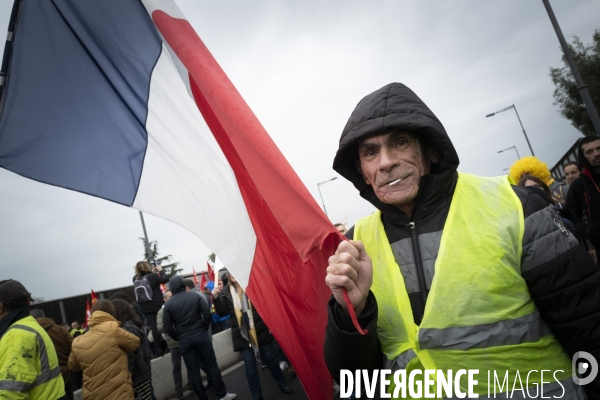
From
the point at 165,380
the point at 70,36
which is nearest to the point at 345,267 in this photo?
the point at 70,36

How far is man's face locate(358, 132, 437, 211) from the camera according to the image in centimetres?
159

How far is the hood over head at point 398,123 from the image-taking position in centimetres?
155

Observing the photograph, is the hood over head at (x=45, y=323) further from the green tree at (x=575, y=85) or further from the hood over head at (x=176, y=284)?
the green tree at (x=575, y=85)

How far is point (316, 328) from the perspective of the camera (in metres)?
1.97

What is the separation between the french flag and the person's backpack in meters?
5.73

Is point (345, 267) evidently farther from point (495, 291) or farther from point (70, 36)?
point (70, 36)

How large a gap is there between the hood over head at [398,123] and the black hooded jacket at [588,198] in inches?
132

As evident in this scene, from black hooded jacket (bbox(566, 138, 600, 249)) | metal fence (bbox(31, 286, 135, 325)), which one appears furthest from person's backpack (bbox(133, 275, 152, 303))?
black hooded jacket (bbox(566, 138, 600, 249))

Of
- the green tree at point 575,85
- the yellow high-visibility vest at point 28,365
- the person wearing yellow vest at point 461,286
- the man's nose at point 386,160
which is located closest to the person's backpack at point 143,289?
the yellow high-visibility vest at point 28,365

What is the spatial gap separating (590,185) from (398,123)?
3750 mm

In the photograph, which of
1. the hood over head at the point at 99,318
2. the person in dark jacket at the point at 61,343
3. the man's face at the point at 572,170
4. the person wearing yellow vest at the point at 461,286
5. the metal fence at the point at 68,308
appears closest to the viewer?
the person wearing yellow vest at the point at 461,286

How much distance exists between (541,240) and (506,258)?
0.48 ft

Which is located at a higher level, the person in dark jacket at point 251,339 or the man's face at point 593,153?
the man's face at point 593,153

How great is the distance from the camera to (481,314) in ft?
4.44
